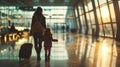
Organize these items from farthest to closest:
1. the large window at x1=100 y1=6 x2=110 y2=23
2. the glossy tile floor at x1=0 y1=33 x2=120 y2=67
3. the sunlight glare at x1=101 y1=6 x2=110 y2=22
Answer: the sunlight glare at x1=101 y1=6 x2=110 y2=22
the large window at x1=100 y1=6 x2=110 y2=23
the glossy tile floor at x1=0 y1=33 x2=120 y2=67

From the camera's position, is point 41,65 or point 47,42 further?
point 47,42

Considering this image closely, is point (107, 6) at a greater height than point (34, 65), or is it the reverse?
point (107, 6)

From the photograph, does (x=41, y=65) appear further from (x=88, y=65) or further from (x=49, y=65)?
(x=88, y=65)

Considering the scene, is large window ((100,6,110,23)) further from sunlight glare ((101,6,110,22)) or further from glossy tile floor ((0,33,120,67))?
glossy tile floor ((0,33,120,67))

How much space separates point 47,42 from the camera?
11102mm

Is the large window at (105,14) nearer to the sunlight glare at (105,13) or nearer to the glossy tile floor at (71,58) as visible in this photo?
the sunlight glare at (105,13)

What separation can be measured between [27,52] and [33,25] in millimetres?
917

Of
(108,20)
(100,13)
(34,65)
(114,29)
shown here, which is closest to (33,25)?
(34,65)

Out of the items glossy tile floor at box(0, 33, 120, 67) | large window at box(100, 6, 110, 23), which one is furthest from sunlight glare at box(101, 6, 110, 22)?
glossy tile floor at box(0, 33, 120, 67)

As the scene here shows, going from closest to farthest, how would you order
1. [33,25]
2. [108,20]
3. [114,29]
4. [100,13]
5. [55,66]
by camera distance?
[55,66] → [33,25] → [114,29] → [108,20] → [100,13]

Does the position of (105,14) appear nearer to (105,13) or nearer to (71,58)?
(105,13)

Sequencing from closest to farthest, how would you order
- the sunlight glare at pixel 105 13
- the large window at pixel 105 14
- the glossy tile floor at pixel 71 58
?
the glossy tile floor at pixel 71 58 → the large window at pixel 105 14 → the sunlight glare at pixel 105 13

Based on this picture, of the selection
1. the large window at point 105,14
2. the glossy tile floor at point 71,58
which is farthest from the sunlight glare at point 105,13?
the glossy tile floor at point 71,58

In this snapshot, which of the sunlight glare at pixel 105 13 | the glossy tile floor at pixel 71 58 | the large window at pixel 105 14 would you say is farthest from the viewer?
the sunlight glare at pixel 105 13
